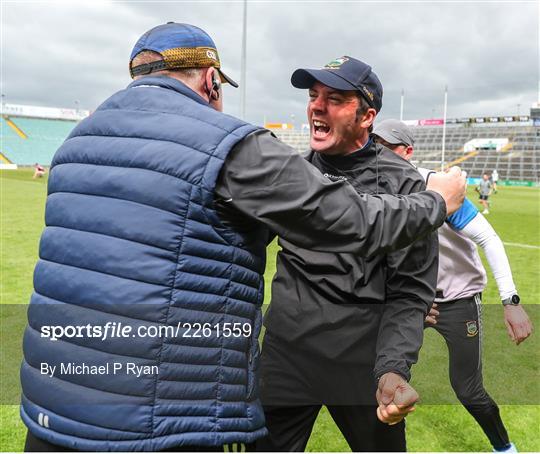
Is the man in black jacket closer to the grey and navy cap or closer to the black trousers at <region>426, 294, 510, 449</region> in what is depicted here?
the black trousers at <region>426, 294, 510, 449</region>

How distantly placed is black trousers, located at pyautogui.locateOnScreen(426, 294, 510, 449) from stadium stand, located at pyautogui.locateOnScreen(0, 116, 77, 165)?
2983 inches

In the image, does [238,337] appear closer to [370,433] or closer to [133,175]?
[133,175]

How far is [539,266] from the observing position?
1073 cm

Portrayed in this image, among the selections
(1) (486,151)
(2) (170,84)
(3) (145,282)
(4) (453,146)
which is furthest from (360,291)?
(4) (453,146)

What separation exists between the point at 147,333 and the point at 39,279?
44 cm

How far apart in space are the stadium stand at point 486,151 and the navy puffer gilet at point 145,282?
69190 millimetres

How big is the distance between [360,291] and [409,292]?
0.21 meters

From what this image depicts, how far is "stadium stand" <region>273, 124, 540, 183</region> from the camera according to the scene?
71.6 m

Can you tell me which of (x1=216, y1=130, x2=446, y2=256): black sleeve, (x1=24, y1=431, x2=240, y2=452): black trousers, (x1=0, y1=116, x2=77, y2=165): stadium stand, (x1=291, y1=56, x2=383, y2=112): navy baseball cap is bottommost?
(x1=0, y1=116, x2=77, y2=165): stadium stand

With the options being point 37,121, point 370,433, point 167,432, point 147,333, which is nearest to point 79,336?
point 147,333

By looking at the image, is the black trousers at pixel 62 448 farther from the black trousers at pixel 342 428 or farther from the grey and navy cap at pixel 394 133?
the grey and navy cap at pixel 394 133

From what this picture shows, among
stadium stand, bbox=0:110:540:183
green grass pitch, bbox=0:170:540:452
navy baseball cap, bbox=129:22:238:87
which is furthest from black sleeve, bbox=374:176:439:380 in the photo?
stadium stand, bbox=0:110:540:183

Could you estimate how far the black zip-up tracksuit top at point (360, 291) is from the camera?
7.47ft

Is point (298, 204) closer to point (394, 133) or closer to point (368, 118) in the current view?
point (368, 118)
